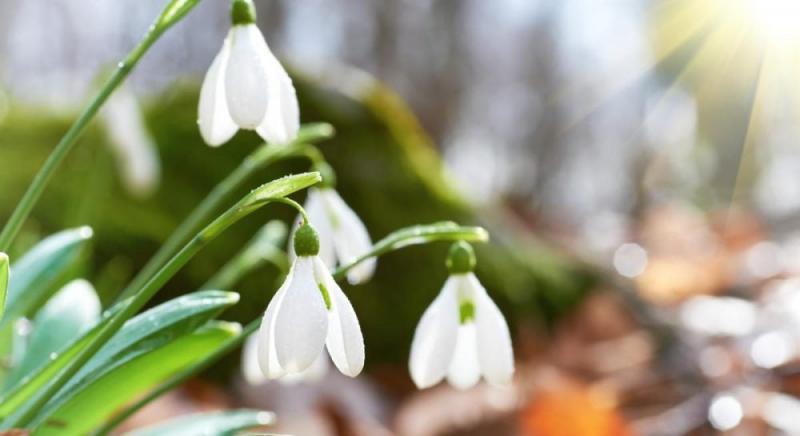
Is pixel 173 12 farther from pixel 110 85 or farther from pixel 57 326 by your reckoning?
pixel 57 326

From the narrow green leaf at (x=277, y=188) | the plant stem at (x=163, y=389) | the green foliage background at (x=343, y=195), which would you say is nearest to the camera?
the narrow green leaf at (x=277, y=188)

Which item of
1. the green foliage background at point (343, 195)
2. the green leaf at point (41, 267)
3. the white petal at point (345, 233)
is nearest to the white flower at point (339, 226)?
the white petal at point (345, 233)

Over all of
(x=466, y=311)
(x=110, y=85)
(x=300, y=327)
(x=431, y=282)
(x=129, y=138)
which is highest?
(x=431, y=282)

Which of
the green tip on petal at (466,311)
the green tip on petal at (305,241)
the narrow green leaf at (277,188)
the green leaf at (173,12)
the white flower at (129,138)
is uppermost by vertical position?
the white flower at (129,138)

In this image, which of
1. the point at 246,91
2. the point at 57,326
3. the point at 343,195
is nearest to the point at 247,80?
the point at 246,91

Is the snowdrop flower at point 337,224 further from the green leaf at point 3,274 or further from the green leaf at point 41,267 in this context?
the green leaf at point 3,274

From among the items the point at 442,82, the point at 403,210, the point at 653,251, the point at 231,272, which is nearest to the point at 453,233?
the point at 231,272

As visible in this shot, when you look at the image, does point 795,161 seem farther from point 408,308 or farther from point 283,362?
point 283,362
